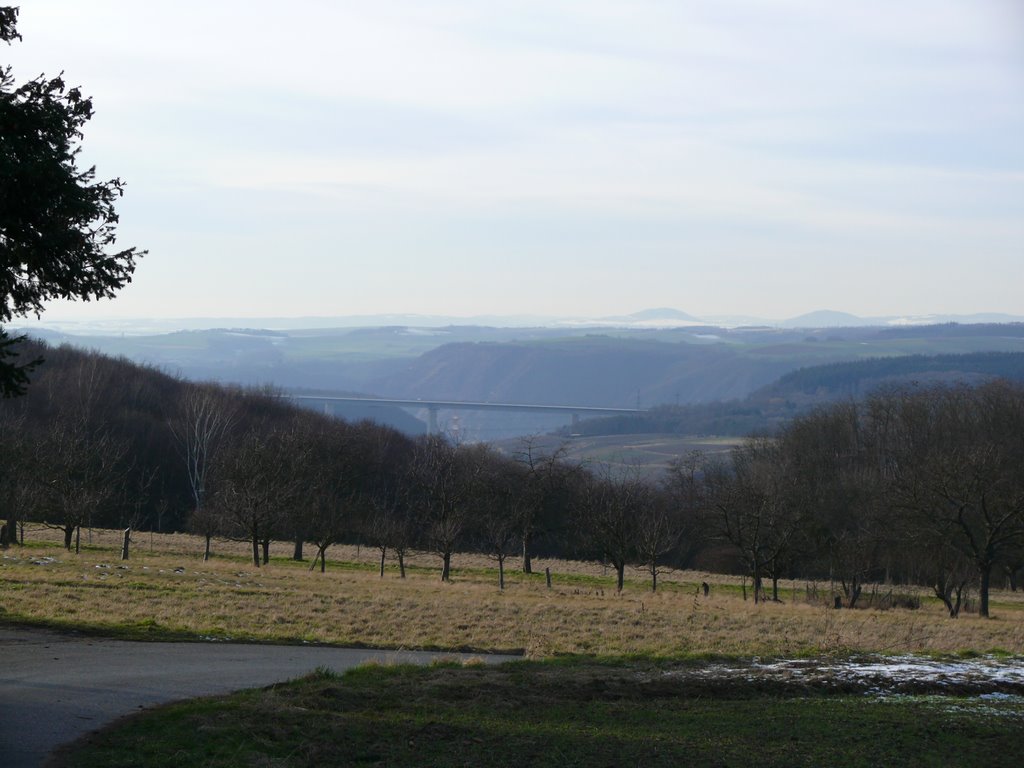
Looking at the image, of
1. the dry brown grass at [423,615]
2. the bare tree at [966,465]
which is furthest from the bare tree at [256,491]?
the bare tree at [966,465]

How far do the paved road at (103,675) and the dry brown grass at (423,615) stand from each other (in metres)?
1.78

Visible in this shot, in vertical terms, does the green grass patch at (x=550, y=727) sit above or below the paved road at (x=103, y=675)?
above

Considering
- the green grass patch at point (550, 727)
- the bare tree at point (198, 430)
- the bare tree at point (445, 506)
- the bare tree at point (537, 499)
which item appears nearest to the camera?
the green grass patch at point (550, 727)

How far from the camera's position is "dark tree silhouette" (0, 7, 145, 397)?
40.0ft

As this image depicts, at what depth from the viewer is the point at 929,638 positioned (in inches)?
910

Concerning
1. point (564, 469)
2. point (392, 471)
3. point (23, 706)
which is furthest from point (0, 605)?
point (392, 471)

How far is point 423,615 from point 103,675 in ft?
38.9

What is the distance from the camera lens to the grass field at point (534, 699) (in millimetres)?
10094

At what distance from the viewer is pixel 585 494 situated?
61.1 m

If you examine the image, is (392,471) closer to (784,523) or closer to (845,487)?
(845,487)

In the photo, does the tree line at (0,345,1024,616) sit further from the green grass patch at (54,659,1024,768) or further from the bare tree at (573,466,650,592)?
the green grass patch at (54,659,1024,768)

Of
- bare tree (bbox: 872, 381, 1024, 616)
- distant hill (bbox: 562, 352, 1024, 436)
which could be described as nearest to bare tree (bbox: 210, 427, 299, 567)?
bare tree (bbox: 872, 381, 1024, 616)

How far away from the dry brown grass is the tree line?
6645 millimetres

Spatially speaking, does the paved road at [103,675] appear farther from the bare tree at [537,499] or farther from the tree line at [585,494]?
the bare tree at [537,499]
